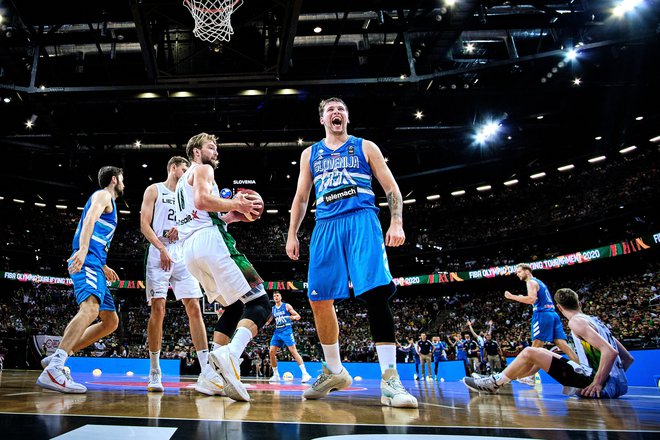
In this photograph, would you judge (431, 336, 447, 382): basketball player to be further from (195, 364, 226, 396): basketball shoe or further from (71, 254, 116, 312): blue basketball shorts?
(71, 254, 116, 312): blue basketball shorts

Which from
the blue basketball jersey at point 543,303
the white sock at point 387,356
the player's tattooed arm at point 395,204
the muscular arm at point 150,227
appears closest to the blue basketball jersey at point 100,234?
the muscular arm at point 150,227

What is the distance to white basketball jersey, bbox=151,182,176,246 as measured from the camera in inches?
188

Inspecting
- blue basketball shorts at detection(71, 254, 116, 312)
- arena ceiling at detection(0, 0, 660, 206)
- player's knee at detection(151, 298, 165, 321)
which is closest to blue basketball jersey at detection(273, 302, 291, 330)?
arena ceiling at detection(0, 0, 660, 206)

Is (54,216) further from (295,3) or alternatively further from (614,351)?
(614,351)

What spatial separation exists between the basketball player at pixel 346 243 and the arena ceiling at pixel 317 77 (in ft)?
18.5

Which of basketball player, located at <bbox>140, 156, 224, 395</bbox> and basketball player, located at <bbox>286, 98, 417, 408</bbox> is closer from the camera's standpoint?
basketball player, located at <bbox>286, 98, 417, 408</bbox>

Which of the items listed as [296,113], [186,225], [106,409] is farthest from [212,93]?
[106,409]

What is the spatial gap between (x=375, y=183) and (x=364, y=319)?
841cm

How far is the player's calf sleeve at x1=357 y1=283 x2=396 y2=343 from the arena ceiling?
6595 mm

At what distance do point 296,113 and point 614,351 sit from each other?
1560cm

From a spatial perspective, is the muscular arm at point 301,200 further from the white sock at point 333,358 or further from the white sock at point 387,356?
the white sock at point 387,356

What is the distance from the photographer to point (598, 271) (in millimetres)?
24953

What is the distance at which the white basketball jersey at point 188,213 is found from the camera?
368 cm

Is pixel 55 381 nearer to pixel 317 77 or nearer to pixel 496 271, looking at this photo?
pixel 317 77
